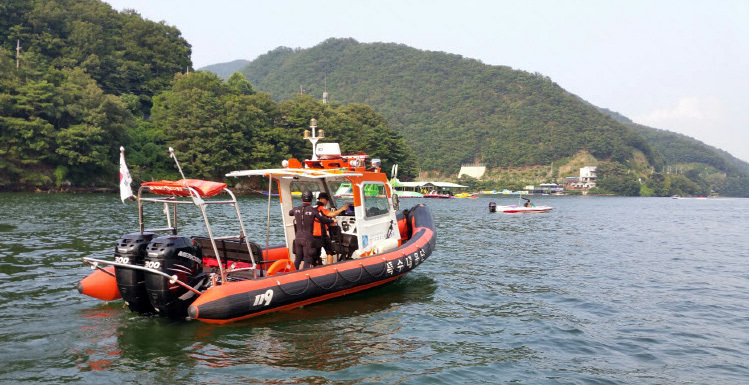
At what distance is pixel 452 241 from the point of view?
2314 centimetres

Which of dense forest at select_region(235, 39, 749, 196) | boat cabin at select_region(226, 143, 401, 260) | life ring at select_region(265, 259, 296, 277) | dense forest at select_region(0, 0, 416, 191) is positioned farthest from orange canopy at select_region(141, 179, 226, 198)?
dense forest at select_region(235, 39, 749, 196)

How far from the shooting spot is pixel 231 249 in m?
10.1

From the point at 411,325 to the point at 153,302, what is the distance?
14.6 feet

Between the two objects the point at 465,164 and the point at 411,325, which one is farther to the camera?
the point at 465,164

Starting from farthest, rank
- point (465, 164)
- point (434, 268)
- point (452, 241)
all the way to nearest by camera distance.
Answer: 1. point (465, 164)
2. point (452, 241)
3. point (434, 268)

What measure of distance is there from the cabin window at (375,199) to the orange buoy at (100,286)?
522 centimetres

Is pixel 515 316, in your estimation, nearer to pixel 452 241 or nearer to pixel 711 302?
pixel 711 302

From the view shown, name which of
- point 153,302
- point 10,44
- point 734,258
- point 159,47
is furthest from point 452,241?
point 159,47

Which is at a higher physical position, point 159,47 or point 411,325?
point 159,47

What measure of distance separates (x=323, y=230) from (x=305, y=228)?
26.6 inches

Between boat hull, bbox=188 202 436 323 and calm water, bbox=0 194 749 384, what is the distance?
1.05ft

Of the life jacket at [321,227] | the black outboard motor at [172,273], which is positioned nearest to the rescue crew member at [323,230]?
the life jacket at [321,227]

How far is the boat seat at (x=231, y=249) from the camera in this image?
988 centimetres

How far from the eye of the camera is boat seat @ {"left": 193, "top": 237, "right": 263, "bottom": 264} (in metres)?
9.88
